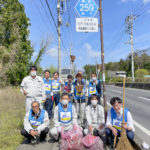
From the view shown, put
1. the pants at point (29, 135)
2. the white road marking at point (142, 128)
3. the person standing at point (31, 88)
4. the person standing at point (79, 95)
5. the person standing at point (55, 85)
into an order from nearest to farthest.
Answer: the pants at point (29, 135) → the person standing at point (31, 88) → the white road marking at point (142, 128) → the person standing at point (79, 95) → the person standing at point (55, 85)

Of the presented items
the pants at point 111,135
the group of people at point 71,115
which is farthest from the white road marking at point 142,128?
the group of people at point 71,115

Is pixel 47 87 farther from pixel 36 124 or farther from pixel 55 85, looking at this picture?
pixel 36 124

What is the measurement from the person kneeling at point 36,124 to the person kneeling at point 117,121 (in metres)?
1.56

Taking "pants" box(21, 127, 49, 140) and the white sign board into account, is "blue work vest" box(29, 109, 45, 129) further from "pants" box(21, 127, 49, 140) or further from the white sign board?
the white sign board

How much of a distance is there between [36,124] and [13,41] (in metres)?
12.3

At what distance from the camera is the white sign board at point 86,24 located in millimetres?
4250

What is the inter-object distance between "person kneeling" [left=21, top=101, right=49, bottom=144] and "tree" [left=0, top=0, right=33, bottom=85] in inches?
421

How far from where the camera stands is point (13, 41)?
46.6 ft

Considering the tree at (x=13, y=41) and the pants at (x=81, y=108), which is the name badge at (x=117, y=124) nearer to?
the pants at (x=81, y=108)

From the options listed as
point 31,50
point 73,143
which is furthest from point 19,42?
point 73,143

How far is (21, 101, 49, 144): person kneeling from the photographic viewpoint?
366 centimetres

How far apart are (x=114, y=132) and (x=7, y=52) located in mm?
12555

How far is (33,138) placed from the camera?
384cm

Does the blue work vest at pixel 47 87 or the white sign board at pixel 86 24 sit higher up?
the white sign board at pixel 86 24
